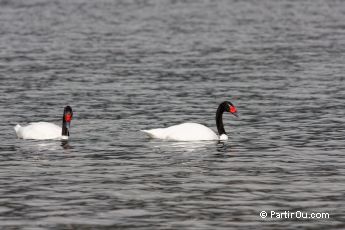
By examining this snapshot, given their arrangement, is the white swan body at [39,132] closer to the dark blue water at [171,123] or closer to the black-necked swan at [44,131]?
the black-necked swan at [44,131]

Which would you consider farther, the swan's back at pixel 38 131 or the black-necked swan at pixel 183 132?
the swan's back at pixel 38 131

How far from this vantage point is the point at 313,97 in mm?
41031

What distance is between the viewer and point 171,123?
34.8 metres

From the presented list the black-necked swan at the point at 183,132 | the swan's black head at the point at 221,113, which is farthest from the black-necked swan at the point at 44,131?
the swan's black head at the point at 221,113

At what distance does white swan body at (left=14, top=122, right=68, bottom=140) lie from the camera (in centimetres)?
3158

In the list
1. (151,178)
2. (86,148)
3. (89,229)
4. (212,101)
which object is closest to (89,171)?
(151,178)

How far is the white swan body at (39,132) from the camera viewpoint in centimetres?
3158

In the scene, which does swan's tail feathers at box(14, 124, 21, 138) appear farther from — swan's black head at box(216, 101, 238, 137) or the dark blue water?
swan's black head at box(216, 101, 238, 137)

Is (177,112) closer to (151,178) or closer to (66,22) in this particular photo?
(151,178)

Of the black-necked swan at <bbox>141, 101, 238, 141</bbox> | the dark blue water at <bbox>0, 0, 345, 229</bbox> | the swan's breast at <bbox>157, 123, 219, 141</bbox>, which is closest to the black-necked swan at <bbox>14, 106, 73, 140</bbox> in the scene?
the dark blue water at <bbox>0, 0, 345, 229</bbox>

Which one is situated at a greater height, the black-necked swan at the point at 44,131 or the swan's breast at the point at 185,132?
the black-necked swan at the point at 44,131

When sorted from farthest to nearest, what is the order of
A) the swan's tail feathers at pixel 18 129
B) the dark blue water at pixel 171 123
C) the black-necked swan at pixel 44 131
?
1. the swan's tail feathers at pixel 18 129
2. the black-necked swan at pixel 44 131
3. the dark blue water at pixel 171 123

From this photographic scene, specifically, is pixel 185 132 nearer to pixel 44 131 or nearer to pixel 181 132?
pixel 181 132

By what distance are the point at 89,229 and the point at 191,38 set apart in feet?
169
